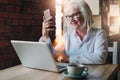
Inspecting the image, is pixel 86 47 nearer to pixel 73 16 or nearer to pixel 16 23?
pixel 73 16

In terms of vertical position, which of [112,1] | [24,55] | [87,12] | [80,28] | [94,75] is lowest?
[94,75]

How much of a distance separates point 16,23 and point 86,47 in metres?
0.80

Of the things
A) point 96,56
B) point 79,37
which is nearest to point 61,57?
point 79,37

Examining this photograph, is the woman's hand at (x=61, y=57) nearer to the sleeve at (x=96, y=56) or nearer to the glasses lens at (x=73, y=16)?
the sleeve at (x=96, y=56)

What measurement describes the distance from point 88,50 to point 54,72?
1.79 feet

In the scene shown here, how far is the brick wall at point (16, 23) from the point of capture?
85.2 inches

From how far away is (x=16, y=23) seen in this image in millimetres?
2352

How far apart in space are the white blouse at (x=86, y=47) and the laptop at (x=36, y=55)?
27 centimetres

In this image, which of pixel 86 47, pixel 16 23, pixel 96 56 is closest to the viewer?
pixel 96 56

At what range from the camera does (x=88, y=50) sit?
1.92 m

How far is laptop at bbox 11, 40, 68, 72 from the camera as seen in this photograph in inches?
54.5

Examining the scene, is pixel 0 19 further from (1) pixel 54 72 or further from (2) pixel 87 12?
(1) pixel 54 72

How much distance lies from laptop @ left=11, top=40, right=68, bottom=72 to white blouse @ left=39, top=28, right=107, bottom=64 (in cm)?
27

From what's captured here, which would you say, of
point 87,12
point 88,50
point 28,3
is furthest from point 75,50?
point 28,3
